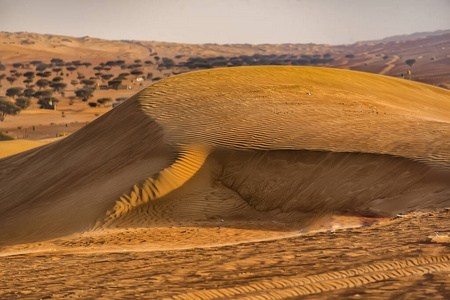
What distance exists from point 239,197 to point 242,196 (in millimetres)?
81

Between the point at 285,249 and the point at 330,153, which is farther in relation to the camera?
the point at 330,153

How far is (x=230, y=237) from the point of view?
1134 cm

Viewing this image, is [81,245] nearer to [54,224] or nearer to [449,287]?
[54,224]

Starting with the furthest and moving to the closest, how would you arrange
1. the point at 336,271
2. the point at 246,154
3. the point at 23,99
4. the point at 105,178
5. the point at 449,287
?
the point at 23,99 < the point at 105,178 < the point at 246,154 < the point at 336,271 < the point at 449,287

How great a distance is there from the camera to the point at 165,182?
14523mm

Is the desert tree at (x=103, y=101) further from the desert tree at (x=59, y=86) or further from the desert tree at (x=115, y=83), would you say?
the desert tree at (x=59, y=86)

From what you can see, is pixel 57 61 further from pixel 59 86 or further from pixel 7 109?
pixel 7 109

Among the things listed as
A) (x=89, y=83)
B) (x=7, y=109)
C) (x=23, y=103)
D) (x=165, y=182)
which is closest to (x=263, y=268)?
(x=165, y=182)

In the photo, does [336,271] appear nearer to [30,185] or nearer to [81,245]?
[81,245]

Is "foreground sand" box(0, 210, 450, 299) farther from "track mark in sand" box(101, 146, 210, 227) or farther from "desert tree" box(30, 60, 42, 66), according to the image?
"desert tree" box(30, 60, 42, 66)

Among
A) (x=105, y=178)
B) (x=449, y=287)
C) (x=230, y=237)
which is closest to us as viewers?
(x=449, y=287)

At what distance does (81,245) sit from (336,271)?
597 cm

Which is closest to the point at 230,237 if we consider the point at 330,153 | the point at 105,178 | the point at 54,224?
the point at 330,153

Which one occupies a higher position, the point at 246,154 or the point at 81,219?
the point at 246,154
